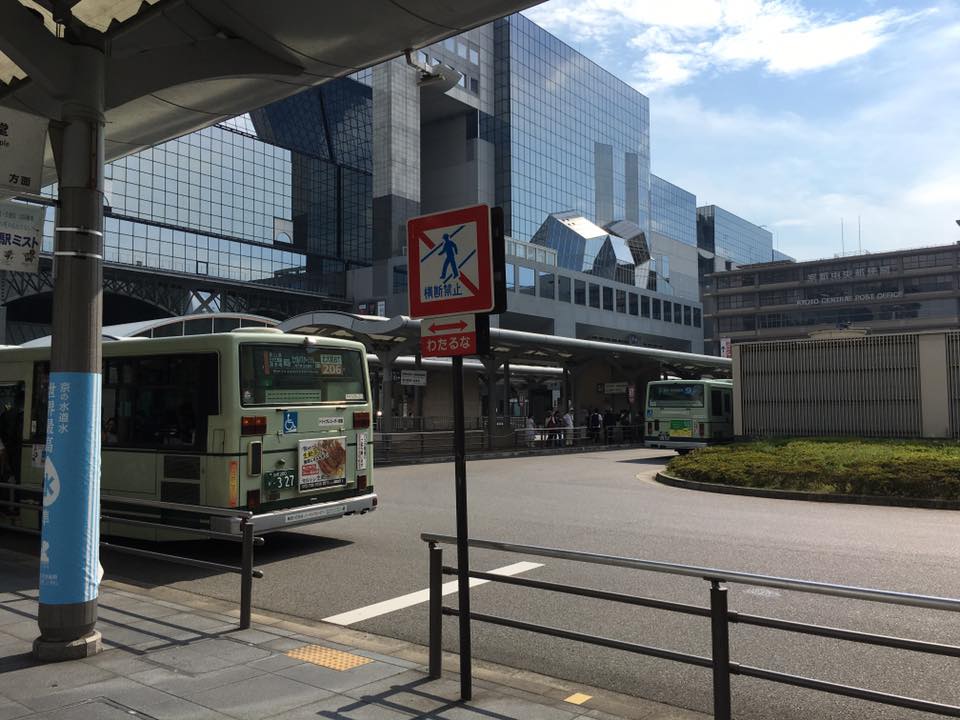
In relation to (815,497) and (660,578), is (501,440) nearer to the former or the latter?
(815,497)

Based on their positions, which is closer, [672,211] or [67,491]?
[67,491]

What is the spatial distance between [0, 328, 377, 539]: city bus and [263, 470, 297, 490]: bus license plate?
0.01 meters

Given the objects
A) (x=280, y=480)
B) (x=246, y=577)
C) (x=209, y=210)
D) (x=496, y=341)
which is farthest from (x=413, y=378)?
(x=209, y=210)

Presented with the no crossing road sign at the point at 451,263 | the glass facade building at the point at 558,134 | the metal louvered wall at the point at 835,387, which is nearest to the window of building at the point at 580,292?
the glass facade building at the point at 558,134

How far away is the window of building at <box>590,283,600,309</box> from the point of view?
82500mm

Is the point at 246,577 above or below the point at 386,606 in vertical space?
above

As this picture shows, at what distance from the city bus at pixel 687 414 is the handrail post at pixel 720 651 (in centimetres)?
2361

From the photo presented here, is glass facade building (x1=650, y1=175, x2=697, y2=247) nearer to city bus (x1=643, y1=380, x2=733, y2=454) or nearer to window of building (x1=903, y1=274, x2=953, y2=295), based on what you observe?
window of building (x1=903, y1=274, x2=953, y2=295)

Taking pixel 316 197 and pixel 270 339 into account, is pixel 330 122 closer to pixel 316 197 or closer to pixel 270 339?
pixel 316 197

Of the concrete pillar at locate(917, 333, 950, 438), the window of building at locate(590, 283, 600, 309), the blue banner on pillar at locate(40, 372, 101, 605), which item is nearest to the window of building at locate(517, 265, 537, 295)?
the window of building at locate(590, 283, 600, 309)

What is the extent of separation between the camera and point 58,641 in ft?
17.2

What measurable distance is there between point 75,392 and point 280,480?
4.46 meters

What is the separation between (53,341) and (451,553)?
538cm

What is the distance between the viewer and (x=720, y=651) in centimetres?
392
